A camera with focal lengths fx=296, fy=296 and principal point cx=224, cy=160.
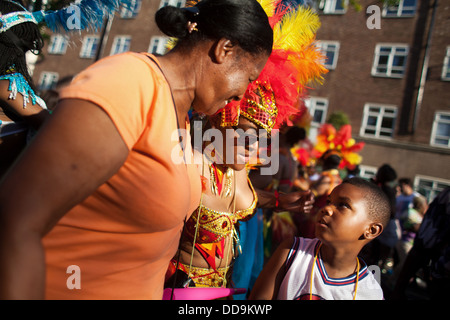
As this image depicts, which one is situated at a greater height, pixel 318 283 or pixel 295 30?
pixel 295 30

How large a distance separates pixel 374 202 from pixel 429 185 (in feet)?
46.4

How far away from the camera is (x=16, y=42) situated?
5.51ft

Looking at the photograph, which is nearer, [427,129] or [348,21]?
[427,129]

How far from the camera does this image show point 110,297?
3.12ft

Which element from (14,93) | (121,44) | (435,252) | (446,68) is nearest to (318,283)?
(435,252)

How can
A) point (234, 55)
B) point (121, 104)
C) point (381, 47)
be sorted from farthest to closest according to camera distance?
point (381, 47), point (234, 55), point (121, 104)

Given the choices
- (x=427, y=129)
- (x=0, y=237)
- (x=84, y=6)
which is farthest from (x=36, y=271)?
(x=427, y=129)

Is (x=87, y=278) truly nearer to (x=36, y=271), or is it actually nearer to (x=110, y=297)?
(x=110, y=297)

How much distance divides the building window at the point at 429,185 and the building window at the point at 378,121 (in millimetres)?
2382

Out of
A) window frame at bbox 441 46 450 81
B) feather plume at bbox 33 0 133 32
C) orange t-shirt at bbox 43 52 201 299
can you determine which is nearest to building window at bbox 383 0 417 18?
window frame at bbox 441 46 450 81

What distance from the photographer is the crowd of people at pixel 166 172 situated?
0.69 metres

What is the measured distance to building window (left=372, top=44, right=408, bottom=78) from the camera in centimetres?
1378

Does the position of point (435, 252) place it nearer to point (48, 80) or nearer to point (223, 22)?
point (223, 22)

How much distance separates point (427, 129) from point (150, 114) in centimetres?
1552
